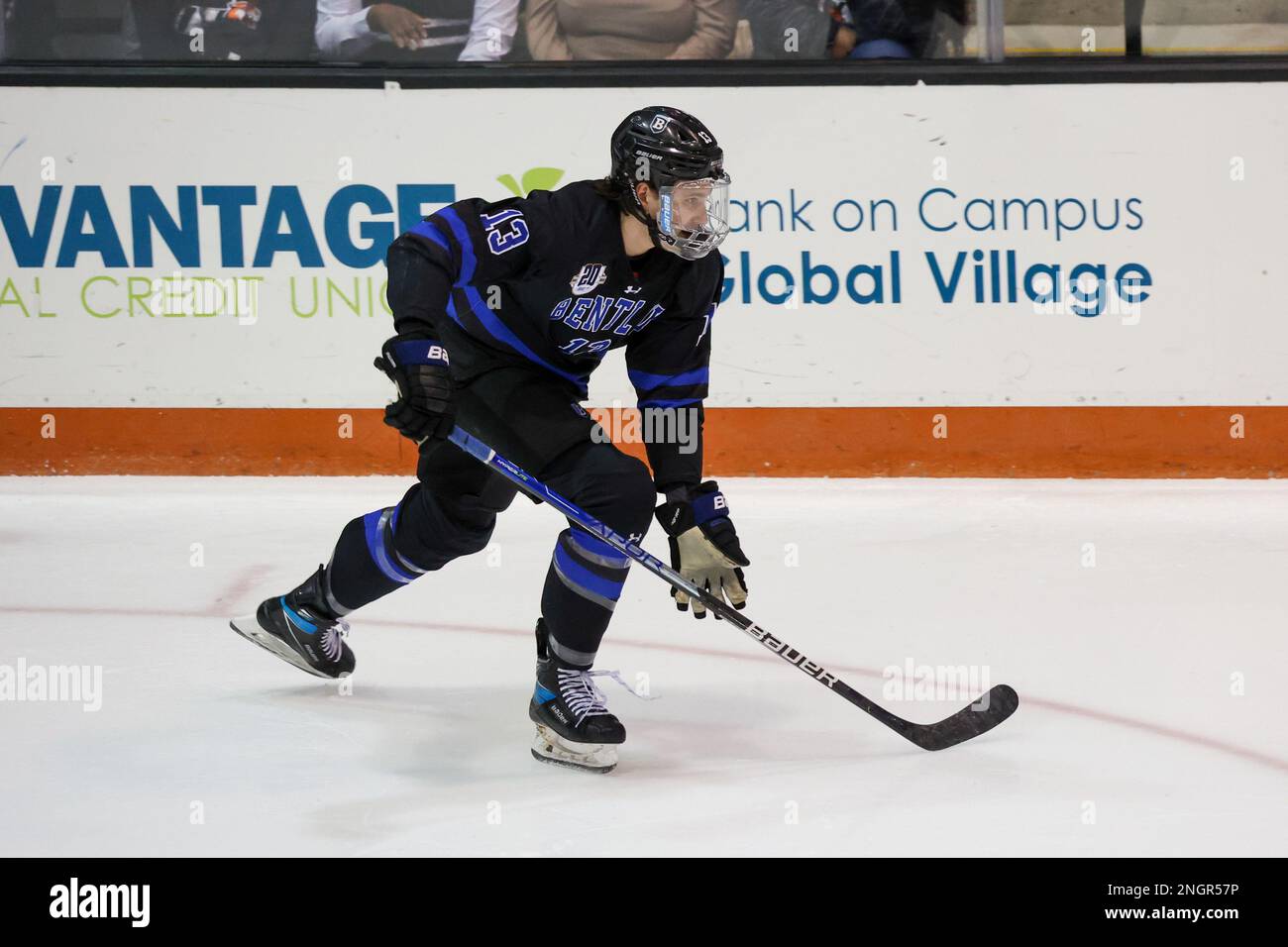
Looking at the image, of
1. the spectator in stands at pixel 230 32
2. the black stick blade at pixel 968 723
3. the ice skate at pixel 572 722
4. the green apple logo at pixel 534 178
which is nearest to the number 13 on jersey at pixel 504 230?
the ice skate at pixel 572 722

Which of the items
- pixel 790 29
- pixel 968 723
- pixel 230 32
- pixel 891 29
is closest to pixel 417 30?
pixel 230 32

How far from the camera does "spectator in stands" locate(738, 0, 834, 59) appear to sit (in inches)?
179

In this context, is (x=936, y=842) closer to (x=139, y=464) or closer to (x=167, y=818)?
(x=167, y=818)

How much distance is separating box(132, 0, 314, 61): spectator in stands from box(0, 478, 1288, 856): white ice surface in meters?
1.39

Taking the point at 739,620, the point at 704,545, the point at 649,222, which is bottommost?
the point at 739,620

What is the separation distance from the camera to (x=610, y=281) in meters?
2.31

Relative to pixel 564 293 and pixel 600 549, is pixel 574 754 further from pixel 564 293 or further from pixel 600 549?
pixel 564 293

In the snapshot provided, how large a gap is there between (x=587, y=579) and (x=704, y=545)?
0.19m

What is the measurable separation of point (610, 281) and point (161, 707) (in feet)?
3.44

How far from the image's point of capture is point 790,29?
4539mm

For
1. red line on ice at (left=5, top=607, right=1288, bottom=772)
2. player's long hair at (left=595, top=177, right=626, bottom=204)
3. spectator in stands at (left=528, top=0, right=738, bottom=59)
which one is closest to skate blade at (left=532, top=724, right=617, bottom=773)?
Result: red line on ice at (left=5, top=607, right=1288, bottom=772)

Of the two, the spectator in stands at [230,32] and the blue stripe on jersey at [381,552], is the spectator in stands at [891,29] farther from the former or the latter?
the blue stripe on jersey at [381,552]

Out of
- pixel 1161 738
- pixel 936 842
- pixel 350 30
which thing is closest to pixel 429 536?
pixel 936 842

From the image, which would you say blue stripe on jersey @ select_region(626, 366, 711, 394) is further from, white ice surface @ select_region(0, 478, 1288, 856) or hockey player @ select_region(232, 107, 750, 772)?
white ice surface @ select_region(0, 478, 1288, 856)
